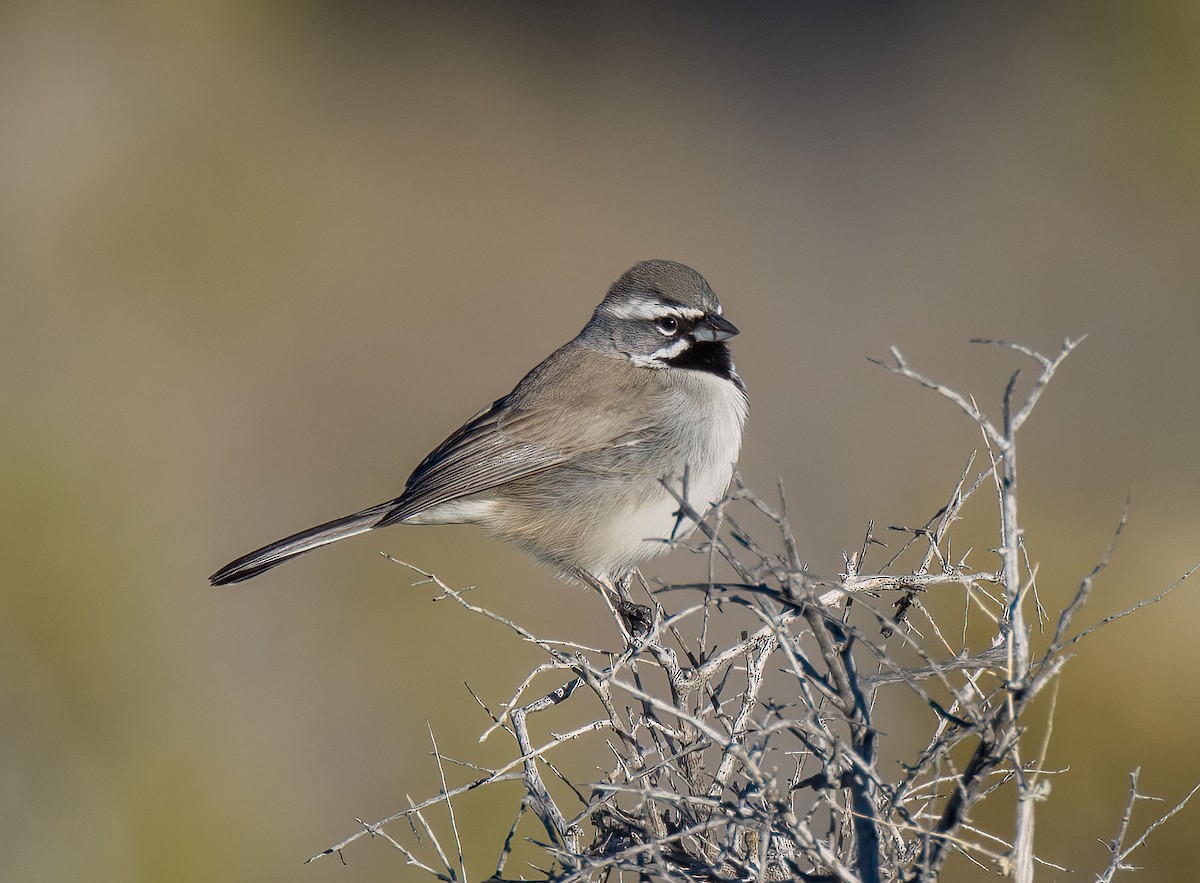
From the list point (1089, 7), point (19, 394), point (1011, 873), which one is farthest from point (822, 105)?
point (1011, 873)

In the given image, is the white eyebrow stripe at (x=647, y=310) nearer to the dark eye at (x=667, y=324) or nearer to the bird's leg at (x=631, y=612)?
the dark eye at (x=667, y=324)

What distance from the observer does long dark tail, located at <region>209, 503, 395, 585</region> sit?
16.5 feet

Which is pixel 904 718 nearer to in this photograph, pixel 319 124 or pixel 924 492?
pixel 924 492

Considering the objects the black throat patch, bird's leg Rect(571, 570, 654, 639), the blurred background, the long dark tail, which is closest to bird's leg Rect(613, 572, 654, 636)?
bird's leg Rect(571, 570, 654, 639)

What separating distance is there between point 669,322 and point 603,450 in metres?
0.71

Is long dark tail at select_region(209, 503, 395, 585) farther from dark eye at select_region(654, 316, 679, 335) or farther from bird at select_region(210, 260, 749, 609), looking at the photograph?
dark eye at select_region(654, 316, 679, 335)

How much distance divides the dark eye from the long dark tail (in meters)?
1.47

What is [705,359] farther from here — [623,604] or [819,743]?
[819,743]

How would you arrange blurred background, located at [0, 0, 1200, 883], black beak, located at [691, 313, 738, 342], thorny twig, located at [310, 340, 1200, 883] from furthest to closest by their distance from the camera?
blurred background, located at [0, 0, 1200, 883] < black beak, located at [691, 313, 738, 342] < thorny twig, located at [310, 340, 1200, 883]

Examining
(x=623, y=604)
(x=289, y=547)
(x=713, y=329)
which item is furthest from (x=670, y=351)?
(x=289, y=547)

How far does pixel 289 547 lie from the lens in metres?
5.02

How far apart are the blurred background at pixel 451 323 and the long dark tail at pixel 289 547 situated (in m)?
2.41

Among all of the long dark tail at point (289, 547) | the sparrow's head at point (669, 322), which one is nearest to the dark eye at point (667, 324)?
the sparrow's head at point (669, 322)

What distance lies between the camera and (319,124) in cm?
1469
